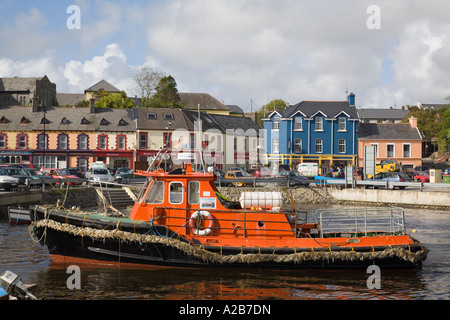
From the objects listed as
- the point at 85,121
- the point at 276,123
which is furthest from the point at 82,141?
the point at 276,123

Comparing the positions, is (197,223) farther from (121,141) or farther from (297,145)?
(297,145)

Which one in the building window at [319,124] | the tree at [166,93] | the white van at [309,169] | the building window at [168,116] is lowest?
the white van at [309,169]

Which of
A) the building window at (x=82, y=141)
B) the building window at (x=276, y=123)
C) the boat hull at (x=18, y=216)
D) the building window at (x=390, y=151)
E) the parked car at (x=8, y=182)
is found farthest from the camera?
the building window at (x=390, y=151)

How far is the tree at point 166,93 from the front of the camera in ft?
248

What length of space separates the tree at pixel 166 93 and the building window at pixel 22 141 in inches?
982

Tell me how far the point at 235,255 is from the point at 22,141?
145 ft

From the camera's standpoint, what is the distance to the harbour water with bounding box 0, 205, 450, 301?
490 inches

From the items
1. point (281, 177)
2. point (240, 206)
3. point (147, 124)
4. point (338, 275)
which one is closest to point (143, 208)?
point (240, 206)

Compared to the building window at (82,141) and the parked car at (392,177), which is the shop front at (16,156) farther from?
the parked car at (392,177)

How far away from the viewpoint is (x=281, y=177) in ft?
128

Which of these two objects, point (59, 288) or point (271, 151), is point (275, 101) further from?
point (59, 288)

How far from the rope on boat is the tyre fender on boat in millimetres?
530

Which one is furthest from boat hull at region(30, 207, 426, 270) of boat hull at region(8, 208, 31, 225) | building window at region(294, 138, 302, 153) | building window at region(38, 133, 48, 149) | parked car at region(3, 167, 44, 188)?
building window at region(294, 138, 302, 153)

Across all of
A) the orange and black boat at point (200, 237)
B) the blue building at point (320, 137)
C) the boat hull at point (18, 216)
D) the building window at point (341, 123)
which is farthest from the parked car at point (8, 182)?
the building window at point (341, 123)
